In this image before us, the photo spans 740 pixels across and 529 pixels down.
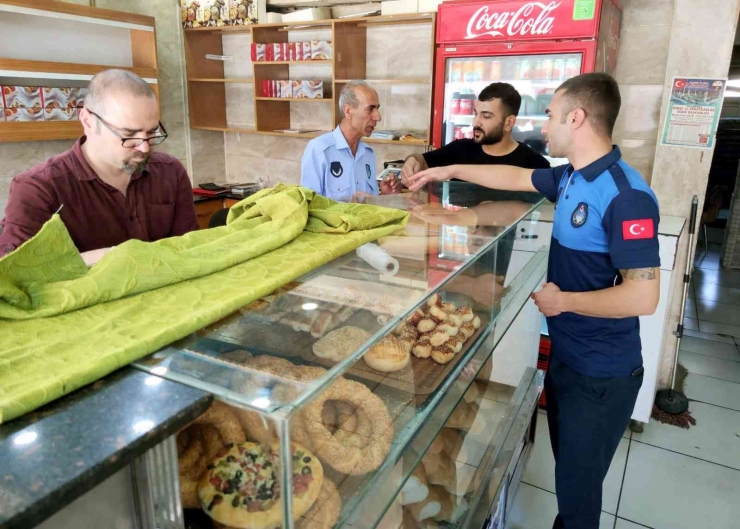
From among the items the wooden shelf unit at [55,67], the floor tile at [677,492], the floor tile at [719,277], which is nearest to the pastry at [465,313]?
Result: the floor tile at [677,492]

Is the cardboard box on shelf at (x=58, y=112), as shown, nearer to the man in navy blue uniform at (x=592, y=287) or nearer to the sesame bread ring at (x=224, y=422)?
the man in navy blue uniform at (x=592, y=287)

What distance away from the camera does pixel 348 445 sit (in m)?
0.98

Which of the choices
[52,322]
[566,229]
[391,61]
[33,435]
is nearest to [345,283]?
[52,322]

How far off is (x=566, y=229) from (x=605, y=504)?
160 centimetres

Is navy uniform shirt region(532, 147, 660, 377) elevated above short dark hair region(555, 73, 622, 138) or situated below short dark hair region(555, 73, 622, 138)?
below

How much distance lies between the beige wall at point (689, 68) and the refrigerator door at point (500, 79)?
2.28 feet

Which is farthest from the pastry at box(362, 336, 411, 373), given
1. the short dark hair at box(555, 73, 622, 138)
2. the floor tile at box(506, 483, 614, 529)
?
the floor tile at box(506, 483, 614, 529)

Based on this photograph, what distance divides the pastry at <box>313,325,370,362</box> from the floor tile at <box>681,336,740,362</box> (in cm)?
435

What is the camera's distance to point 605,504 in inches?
107

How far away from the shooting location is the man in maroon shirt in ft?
5.94

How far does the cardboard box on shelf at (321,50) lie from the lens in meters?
4.38

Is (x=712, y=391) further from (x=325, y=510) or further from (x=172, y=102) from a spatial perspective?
(x=172, y=102)

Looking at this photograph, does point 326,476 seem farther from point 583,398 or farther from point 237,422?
point 583,398

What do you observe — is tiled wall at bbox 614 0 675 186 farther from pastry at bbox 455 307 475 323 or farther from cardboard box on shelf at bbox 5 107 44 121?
cardboard box on shelf at bbox 5 107 44 121
